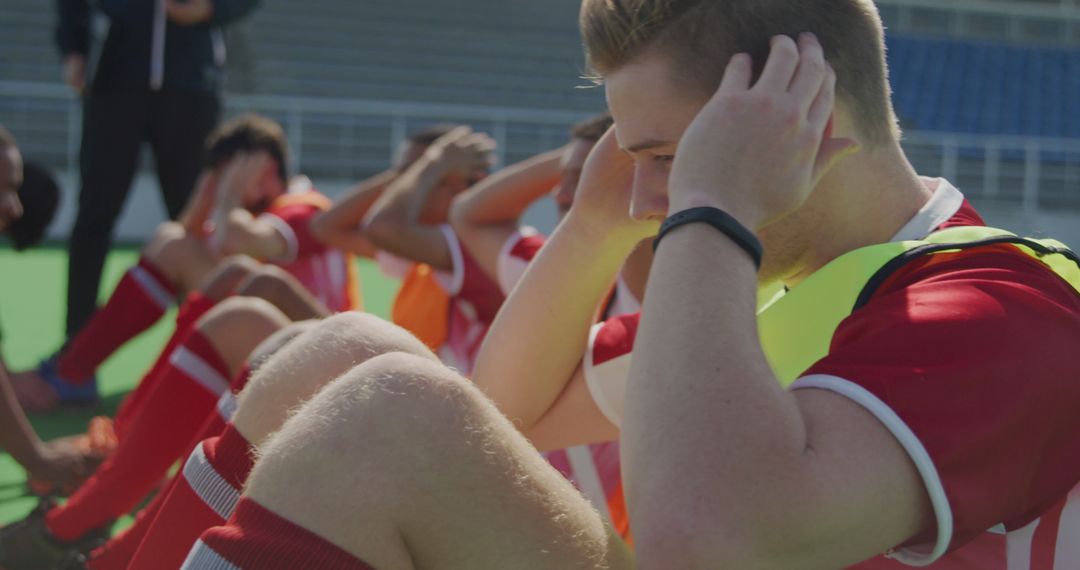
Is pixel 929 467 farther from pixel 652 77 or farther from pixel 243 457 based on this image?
pixel 243 457

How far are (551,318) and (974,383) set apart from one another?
737 mm

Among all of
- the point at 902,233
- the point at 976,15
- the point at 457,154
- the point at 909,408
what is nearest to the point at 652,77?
the point at 902,233

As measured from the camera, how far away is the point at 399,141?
14055 millimetres

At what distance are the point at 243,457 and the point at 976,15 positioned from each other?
20.9m

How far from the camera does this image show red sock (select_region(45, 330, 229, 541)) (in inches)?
86.0

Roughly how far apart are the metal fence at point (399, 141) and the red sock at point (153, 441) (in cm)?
1160

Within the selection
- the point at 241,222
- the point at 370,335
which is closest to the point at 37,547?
the point at 370,335

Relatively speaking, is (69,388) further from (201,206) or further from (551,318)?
(551,318)

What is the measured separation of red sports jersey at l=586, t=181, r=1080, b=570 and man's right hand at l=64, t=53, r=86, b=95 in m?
4.36

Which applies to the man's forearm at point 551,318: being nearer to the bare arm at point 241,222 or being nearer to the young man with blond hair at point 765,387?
the young man with blond hair at point 765,387

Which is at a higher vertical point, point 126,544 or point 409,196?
point 126,544

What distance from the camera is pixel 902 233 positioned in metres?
1.25

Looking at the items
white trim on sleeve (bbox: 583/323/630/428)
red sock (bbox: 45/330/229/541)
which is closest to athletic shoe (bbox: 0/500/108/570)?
red sock (bbox: 45/330/229/541)

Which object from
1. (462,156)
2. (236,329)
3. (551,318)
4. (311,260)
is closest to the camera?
(551,318)
